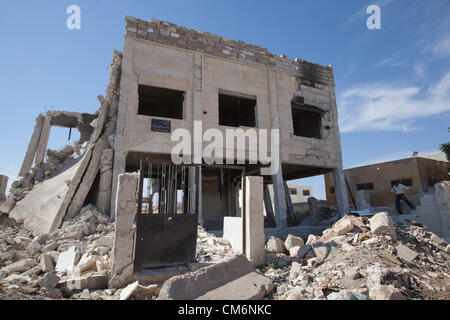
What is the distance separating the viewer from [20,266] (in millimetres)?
5352

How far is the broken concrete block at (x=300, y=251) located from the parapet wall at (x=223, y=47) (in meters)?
8.50

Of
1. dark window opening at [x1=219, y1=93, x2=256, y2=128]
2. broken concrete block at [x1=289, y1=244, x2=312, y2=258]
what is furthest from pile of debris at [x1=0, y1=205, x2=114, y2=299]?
dark window opening at [x1=219, y1=93, x2=256, y2=128]

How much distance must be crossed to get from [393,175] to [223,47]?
11.7 meters

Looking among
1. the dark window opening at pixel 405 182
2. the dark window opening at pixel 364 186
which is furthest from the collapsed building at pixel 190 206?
the dark window opening at pixel 405 182

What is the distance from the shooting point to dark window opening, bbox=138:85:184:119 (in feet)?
37.7

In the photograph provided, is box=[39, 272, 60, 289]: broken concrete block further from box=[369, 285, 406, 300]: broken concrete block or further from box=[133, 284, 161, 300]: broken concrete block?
box=[369, 285, 406, 300]: broken concrete block

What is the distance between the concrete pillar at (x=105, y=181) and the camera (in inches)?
336

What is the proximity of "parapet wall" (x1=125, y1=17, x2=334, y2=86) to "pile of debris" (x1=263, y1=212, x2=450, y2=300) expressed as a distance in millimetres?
8154

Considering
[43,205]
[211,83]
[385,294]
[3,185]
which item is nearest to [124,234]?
[385,294]

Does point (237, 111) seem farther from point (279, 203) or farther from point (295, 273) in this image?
point (295, 273)

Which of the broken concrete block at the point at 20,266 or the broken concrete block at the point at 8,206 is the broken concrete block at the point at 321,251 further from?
the broken concrete block at the point at 8,206

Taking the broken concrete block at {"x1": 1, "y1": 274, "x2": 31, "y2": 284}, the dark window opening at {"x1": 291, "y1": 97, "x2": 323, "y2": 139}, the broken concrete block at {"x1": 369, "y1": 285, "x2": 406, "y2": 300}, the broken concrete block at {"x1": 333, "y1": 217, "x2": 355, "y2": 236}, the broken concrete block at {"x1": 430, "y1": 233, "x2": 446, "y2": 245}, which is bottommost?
the broken concrete block at {"x1": 1, "y1": 274, "x2": 31, "y2": 284}

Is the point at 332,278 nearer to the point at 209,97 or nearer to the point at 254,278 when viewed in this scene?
the point at 254,278

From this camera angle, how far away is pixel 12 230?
343 inches
